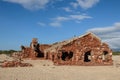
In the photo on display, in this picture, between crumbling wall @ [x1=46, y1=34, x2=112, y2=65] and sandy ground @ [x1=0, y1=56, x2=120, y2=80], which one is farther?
crumbling wall @ [x1=46, y1=34, x2=112, y2=65]

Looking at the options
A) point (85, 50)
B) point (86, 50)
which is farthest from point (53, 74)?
point (86, 50)

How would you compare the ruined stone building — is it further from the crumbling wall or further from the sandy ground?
the sandy ground

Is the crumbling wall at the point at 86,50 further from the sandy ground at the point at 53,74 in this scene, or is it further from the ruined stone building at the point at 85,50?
the sandy ground at the point at 53,74

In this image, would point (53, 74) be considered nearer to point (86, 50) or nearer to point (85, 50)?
point (85, 50)

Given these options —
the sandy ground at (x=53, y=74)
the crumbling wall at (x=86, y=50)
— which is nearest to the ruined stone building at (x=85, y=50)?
the crumbling wall at (x=86, y=50)

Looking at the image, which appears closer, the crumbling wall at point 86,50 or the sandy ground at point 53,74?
the sandy ground at point 53,74

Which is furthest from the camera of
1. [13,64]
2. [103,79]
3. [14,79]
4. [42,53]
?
[42,53]

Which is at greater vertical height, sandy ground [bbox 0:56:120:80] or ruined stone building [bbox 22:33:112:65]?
ruined stone building [bbox 22:33:112:65]

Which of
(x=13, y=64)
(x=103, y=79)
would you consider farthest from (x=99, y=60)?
(x=103, y=79)

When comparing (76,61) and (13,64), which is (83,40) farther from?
(13,64)

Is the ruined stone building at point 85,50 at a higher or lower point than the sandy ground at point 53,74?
higher

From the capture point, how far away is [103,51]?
3225 cm

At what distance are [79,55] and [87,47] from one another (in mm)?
1383

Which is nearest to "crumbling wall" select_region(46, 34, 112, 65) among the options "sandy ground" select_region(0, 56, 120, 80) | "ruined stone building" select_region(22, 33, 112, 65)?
"ruined stone building" select_region(22, 33, 112, 65)
